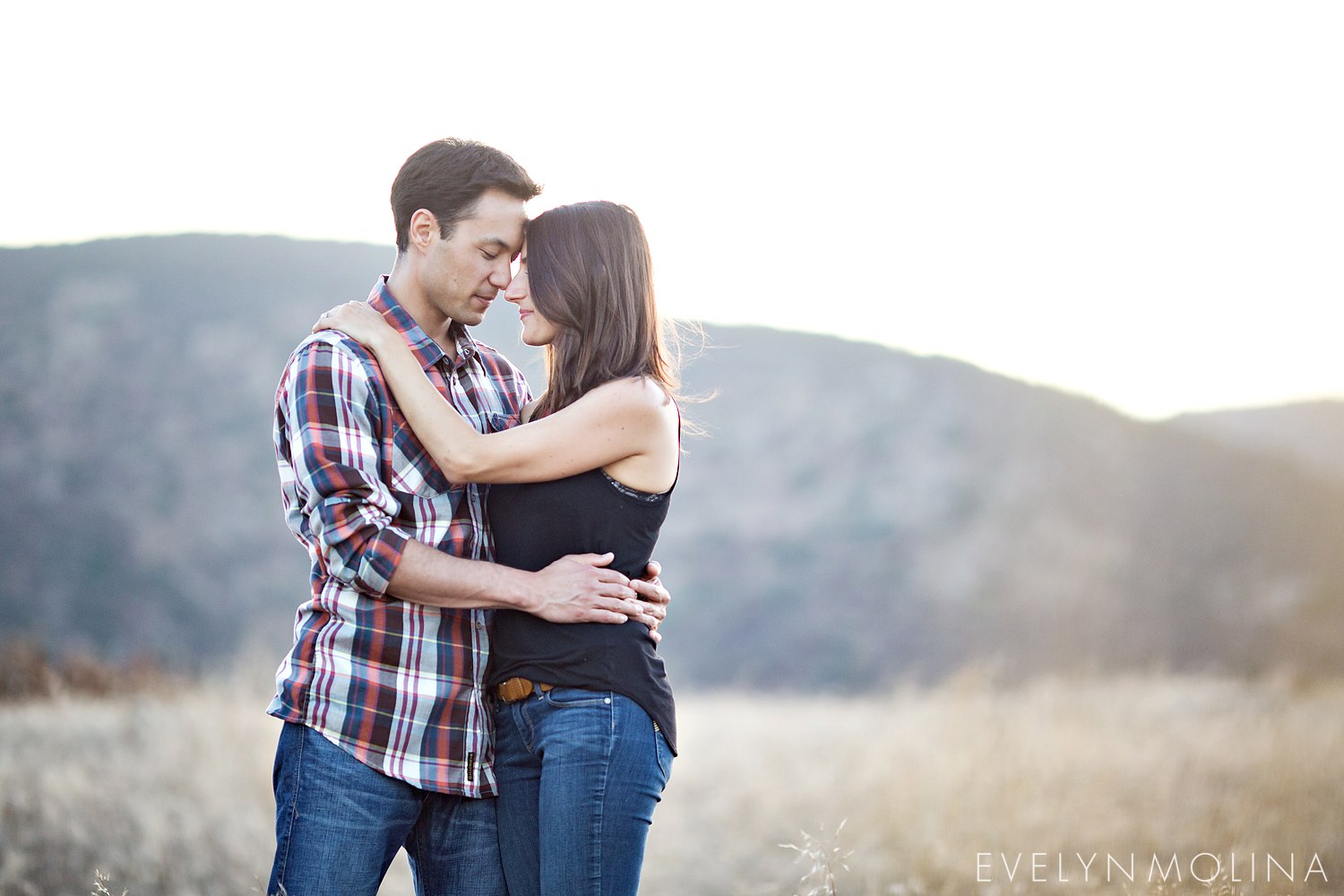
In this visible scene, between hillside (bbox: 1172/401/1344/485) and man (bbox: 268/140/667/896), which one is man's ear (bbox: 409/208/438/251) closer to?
man (bbox: 268/140/667/896)

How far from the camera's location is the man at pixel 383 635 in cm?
231

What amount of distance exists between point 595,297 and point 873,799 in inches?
219

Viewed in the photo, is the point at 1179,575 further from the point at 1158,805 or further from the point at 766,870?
the point at 766,870

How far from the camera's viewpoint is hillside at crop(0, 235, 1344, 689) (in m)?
22.2

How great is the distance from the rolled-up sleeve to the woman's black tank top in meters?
0.32

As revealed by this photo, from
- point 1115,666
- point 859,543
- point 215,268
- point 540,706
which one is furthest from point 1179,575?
point 215,268

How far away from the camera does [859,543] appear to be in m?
26.0

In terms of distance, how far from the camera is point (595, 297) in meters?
2.60

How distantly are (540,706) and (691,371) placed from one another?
2673cm

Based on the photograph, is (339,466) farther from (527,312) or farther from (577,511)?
(527,312)

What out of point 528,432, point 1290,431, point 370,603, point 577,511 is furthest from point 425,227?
point 1290,431

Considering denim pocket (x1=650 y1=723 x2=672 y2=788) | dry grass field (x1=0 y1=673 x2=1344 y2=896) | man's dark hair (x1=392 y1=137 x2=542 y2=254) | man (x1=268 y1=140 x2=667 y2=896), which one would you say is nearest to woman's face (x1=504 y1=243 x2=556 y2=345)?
man's dark hair (x1=392 y1=137 x2=542 y2=254)

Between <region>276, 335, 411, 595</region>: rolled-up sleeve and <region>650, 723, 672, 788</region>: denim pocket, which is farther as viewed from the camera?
<region>650, 723, 672, 788</region>: denim pocket

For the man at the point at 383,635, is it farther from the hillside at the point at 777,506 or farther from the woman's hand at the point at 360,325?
the hillside at the point at 777,506
